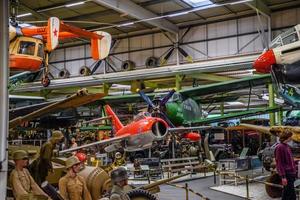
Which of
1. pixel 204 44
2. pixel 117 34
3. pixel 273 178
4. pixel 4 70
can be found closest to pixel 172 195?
pixel 273 178

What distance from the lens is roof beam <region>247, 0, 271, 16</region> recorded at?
17008 millimetres

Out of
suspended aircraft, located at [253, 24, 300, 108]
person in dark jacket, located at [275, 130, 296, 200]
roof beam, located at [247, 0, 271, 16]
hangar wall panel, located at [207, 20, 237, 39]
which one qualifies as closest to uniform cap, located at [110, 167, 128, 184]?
person in dark jacket, located at [275, 130, 296, 200]

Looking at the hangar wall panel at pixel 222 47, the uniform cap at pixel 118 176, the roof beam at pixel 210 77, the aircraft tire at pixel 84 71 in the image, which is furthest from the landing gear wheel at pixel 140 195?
the aircraft tire at pixel 84 71

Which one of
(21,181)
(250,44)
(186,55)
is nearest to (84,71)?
(186,55)

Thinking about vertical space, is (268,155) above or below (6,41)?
below

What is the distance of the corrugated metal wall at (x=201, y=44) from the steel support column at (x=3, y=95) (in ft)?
54.8

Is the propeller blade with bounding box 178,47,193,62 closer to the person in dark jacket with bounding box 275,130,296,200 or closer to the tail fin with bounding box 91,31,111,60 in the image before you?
the tail fin with bounding box 91,31,111,60

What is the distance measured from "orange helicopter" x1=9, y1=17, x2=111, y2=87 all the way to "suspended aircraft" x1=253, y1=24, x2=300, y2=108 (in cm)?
385

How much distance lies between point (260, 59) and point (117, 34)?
1500 centimetres

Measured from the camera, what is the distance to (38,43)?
11.2m

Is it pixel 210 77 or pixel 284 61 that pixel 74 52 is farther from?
pixel 284 61

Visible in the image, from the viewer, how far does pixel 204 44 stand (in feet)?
69.4

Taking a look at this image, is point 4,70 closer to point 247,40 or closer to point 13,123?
point 13,123

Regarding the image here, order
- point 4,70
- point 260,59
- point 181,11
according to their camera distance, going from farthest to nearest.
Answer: point 181,11 < point 260,59 < point 4,70
